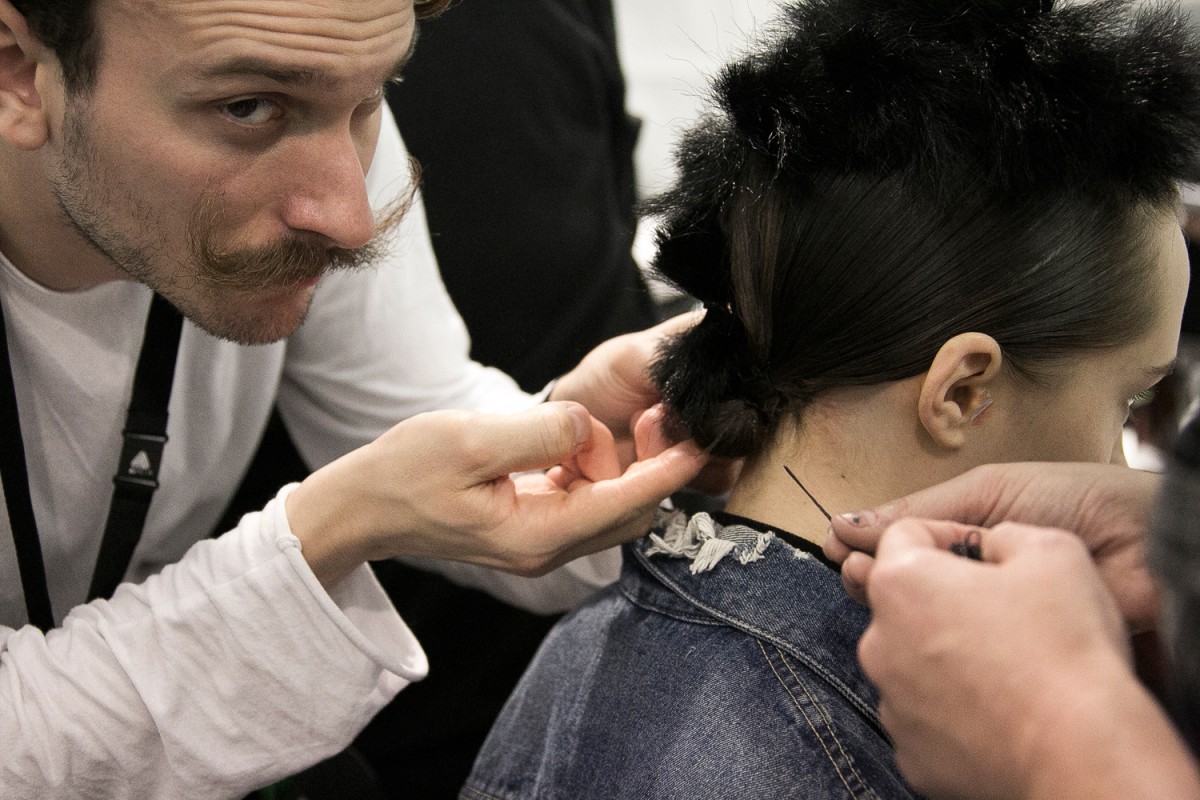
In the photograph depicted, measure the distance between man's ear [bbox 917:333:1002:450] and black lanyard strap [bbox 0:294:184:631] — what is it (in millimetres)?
809

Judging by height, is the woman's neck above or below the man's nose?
below

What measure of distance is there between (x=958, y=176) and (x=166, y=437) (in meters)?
0.86

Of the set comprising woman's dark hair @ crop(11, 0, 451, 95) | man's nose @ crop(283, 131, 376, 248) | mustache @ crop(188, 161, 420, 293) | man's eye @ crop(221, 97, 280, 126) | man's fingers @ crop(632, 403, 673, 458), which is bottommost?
man's fingers @ crop(632, 403, 673, 458)

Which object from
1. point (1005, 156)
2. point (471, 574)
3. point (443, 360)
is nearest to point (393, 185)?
point (443, 360)

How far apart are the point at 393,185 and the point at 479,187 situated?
12.5 inches

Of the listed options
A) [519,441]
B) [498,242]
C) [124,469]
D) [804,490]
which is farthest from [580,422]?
[498,242]

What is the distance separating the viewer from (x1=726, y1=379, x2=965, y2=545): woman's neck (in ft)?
3.03

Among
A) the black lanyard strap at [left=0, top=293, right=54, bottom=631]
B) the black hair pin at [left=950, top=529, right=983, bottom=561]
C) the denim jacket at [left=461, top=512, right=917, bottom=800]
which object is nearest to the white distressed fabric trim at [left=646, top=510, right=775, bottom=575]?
the denim jacket at [left=461, top=512, right=917, bottom=800]

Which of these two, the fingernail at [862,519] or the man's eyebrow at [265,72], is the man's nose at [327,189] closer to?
the man's eyebrow at [265,72]

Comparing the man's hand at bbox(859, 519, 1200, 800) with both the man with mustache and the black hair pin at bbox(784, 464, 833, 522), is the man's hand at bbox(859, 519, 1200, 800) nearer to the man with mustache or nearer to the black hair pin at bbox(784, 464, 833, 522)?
the black hair pin at bbox(784, 464, 833, 522)

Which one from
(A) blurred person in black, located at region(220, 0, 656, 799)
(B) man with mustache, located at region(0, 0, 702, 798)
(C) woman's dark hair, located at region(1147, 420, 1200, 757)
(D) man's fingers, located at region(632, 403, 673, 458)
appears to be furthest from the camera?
(A) blurred person in black, located at region(220, 0, 656, 799)

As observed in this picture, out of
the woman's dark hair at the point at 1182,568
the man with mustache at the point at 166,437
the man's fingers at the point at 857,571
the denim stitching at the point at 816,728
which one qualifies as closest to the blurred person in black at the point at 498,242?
the man with mustache at the point at 166,437

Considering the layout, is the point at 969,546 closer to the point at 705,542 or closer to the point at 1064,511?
the point at 1064,511

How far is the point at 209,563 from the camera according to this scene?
1027mm
